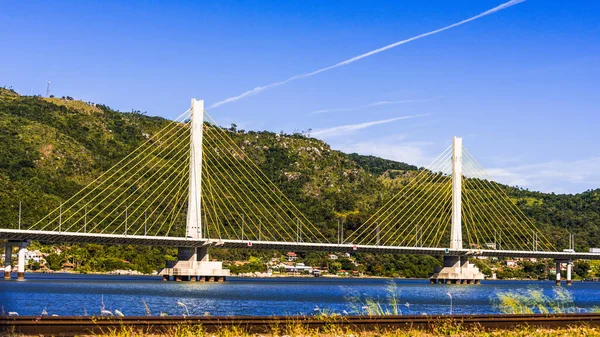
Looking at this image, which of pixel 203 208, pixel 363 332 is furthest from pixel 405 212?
pixel 363 332

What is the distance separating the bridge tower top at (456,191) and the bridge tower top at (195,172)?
31100mm

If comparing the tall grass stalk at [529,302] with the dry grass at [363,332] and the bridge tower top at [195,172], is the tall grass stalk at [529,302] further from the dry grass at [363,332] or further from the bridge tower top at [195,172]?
the bridge tower top at [195,172]

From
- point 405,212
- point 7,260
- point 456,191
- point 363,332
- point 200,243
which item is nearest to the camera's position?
point 363,332

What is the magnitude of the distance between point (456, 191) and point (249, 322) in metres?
81.2

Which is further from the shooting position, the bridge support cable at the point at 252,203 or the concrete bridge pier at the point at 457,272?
the concrete bridge pier at the point at 457,272

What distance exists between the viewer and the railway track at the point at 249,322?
2339cm

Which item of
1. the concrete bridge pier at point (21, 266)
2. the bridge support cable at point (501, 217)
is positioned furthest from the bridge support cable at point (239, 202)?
the bridge support cable at point (501, 217)

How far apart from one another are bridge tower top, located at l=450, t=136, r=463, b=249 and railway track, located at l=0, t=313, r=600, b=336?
7436cm

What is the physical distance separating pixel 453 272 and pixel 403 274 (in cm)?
3495

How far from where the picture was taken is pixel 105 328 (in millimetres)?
Answer: 24031

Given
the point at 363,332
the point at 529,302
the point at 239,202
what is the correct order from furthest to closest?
1. the point at 239,202
2. the point at 529,302
3. the point at 363,332

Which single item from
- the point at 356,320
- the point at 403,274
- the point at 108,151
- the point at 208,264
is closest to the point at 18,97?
the point at 108,151

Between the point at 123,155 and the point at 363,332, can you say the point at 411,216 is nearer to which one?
the point at 123,155

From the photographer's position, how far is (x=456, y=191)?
104m
